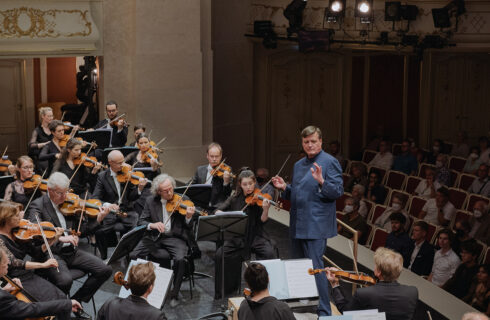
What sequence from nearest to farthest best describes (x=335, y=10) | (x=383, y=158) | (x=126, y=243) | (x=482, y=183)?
(x=126, y=243), (x=482, y=183), (x=383, y=158), (x=335, y=10)

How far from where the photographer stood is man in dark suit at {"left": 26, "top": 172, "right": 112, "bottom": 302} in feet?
18.0

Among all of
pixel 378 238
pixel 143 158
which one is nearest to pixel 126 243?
pixel 143 158

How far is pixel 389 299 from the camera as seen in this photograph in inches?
173

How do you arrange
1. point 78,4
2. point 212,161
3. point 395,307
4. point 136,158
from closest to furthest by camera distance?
point 395,307, point 212,161, point 136,158, point 78,4

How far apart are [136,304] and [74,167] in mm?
3482

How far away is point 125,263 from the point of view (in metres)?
6.66

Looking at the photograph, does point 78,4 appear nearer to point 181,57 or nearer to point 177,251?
point 181,57

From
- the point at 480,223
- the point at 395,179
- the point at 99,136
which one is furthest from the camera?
the point at 395,179

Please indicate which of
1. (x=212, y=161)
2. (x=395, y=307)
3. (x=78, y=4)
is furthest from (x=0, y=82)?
(x=395, y=307)

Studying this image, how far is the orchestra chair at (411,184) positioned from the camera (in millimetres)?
10375

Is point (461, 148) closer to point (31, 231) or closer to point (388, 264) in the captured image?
point (388, 264)

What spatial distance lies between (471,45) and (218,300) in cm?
752

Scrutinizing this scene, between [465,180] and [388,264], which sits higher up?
[388,264]

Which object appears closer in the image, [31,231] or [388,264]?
[388,264]
